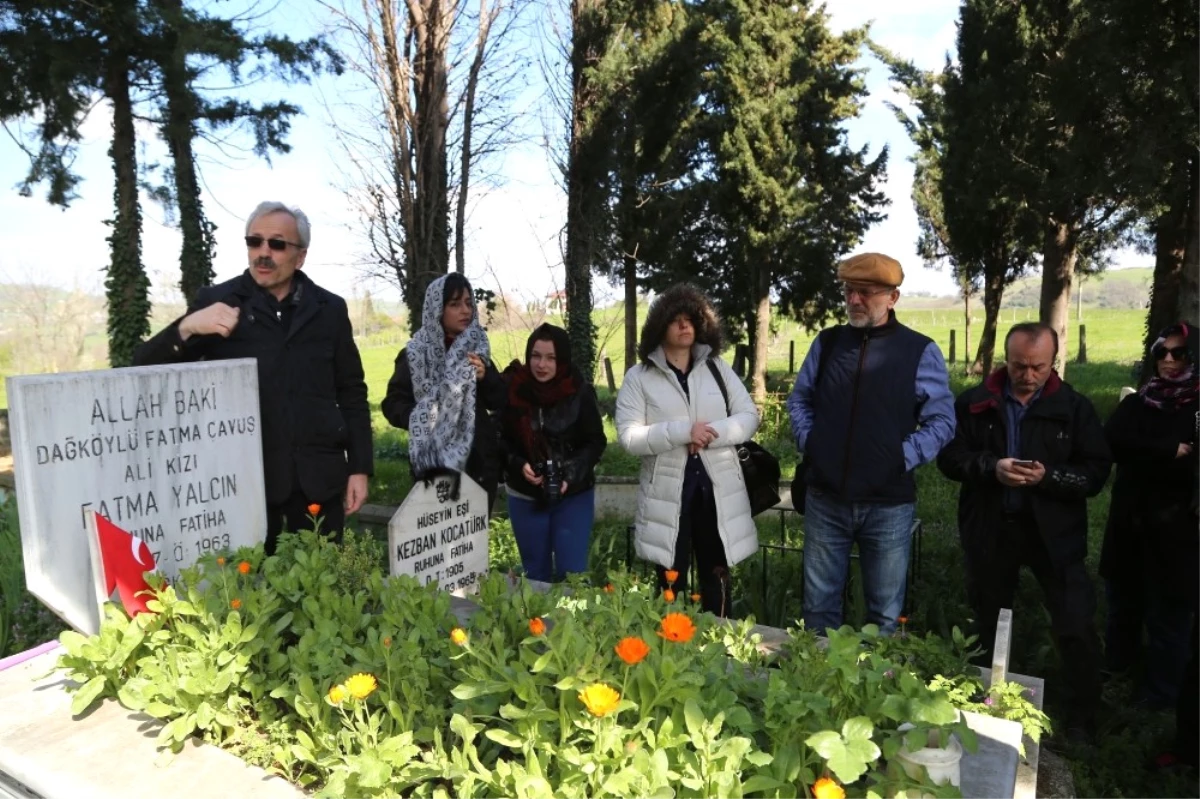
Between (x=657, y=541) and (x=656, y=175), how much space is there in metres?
12.2

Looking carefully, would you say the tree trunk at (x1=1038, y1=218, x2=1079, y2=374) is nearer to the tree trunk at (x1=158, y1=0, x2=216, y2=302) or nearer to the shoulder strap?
the shoulder strap

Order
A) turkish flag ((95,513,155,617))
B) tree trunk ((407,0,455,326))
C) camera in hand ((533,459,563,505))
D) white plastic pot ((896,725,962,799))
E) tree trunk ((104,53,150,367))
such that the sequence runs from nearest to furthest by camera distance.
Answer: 1. white plastic pot ((896,725,962,799))
2. turkish flag ((95,513,155,617))
3. camera in hand ((533,459,563,505))
4. tree trunk ((407,0,455,326))
5. tree trunk ((104,53,150,367))

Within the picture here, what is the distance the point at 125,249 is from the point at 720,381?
12054 mm

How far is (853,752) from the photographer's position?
4.26 ft

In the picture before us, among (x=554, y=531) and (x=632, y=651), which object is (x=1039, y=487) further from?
(x=632, y=651)

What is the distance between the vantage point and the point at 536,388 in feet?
11.4

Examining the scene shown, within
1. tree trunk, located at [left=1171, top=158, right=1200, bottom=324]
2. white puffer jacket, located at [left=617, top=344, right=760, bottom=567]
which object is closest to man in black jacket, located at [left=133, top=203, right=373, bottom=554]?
white puffer jacket, located at [left=617, top=344, right=760, bottom=567]

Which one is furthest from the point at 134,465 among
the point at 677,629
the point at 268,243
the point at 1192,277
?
the point at 1192,277

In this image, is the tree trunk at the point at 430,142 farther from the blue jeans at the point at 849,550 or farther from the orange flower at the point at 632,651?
the orange flower at the point at 632,651

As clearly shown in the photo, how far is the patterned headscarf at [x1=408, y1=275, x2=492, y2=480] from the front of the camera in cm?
325

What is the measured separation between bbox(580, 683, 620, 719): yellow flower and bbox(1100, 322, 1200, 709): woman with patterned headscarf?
8.88 ft

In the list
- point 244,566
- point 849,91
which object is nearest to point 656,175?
point 849,91

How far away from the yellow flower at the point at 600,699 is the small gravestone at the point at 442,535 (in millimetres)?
1396

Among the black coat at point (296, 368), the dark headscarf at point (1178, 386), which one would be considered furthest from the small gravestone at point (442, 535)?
the dark headscarf at point (1178, 386)
